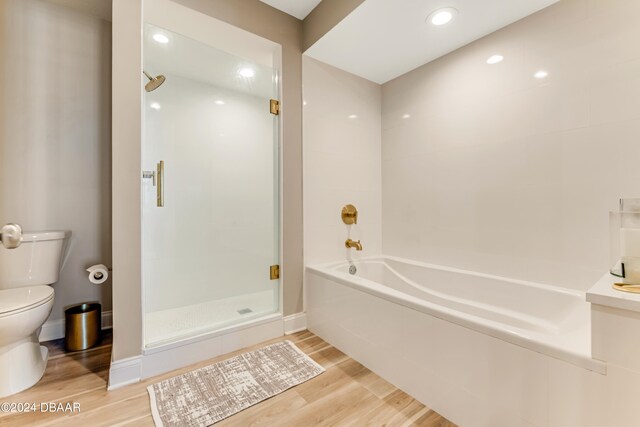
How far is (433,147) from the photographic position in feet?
7.50

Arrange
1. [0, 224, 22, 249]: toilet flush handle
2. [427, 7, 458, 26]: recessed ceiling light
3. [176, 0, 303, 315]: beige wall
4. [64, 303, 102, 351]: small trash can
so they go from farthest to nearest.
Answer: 1. [176, 0, 303, 315]: beige wall
2. [64, 303, 102, 351]: small trash can
3. [427, 7, 458, 26]: recessed ceiling light
4. [0, 224, 22, 249]: toilet flush handle

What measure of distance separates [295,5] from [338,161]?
121 centimetres

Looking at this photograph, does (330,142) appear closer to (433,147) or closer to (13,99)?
(433,147)

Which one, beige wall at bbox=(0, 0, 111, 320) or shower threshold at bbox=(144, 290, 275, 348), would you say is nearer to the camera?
shower threshold at bbox=(144, 290, 275, 348)

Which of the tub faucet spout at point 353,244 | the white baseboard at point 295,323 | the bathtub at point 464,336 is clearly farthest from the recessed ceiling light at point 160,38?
the white baseboard at point 295,323

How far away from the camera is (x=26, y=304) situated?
1.42m

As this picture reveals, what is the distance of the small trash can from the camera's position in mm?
1849

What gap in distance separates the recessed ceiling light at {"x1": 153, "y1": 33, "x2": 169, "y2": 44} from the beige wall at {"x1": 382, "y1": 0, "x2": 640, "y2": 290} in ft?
6.26

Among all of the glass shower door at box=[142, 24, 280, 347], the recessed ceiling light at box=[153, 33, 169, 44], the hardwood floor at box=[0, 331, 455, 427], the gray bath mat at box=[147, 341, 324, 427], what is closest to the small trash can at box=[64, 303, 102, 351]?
the hardwood floor at box=[0, 331, 455, 427]

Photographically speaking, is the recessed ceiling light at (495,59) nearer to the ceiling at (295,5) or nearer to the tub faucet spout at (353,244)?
the ceiling at (295,5)

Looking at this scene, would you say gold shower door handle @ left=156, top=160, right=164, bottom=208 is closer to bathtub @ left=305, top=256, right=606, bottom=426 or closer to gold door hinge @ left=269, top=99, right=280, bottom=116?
gold door hinge @ left=269, top=99, right=280, bottom=116

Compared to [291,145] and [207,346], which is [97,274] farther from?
[291,145]

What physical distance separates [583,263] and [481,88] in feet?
4.19

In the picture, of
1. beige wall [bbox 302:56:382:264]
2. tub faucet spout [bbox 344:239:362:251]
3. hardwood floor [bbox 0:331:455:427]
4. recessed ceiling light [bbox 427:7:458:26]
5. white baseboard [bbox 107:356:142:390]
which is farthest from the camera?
tub faucet spout [bbox 344:239:362:251]
